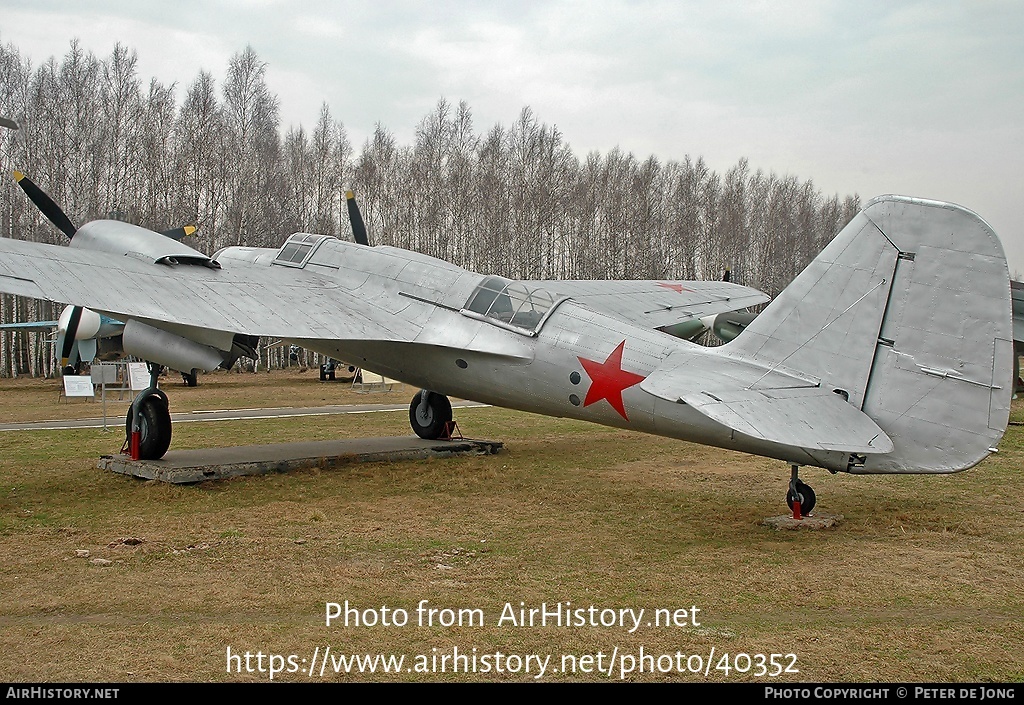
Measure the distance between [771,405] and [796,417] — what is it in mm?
252

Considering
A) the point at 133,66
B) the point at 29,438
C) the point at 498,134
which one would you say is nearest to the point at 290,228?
the point at 133,66

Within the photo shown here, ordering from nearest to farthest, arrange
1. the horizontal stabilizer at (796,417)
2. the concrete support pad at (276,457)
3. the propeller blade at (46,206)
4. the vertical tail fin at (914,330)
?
the horizontal stabilizer at (796,417)
the vertical tail fin at (914,330)
the concrete support pad at (276,457)
the propeller blade at (46,206)

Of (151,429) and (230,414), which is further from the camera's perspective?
(230,414)

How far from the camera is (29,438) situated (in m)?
16.4

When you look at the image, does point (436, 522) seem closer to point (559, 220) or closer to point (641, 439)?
point (641, 439)

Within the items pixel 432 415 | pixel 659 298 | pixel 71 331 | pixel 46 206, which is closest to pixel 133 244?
pixel 46 206

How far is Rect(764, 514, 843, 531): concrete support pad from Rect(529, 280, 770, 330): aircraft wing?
6.36 meters

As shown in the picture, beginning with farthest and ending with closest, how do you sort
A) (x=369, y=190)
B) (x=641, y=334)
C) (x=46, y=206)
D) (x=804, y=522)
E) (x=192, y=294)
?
(x=369, y=190) < (x=46, y=206) < (x=192, y=294) < (x=641, y=334) < (x=804, y=522)

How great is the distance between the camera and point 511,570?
705cm

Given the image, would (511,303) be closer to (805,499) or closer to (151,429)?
(805,499)

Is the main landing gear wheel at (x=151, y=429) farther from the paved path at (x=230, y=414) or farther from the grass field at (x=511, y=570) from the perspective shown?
the paved path at (x=230, y=414)

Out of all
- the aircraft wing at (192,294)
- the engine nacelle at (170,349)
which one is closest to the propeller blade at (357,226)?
the aircraft wing at (192,294)

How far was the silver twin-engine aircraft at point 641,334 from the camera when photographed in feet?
24.9

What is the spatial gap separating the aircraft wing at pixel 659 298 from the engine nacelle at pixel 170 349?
20.2 ft
